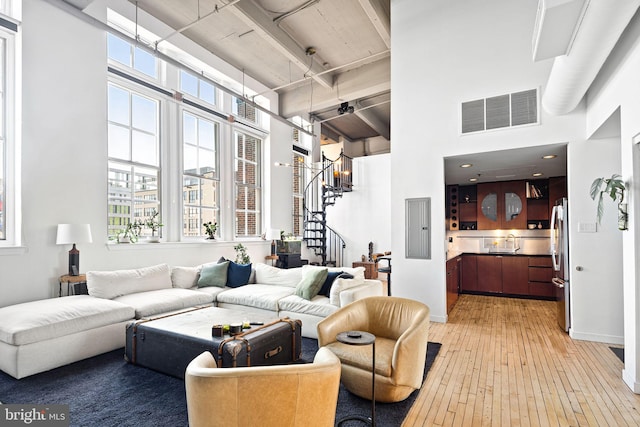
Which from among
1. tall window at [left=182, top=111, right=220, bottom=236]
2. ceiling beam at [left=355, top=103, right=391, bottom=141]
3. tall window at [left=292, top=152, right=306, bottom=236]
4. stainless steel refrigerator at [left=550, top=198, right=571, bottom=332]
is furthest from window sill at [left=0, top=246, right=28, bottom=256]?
ceiling beam at [left=355, top=103, right=391, bottom=141]

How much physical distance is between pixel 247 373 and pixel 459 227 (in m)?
7.16

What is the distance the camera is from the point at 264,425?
1.60 metres

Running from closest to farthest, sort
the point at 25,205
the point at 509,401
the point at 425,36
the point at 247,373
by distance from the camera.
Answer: the point at 247,373 → the point at 509,401 → the point at 25,205 → the point at 425,36

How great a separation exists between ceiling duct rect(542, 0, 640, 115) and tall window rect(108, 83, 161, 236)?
5.96 metres

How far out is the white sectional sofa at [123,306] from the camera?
10.4ft

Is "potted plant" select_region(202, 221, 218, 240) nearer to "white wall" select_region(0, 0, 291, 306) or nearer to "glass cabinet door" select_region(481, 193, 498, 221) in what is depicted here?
"white wall" select_region(0, 0, 291, 306)

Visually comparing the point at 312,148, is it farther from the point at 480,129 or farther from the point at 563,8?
the point at 563,8

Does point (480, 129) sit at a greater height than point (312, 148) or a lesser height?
lesser

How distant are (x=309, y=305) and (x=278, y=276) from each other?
1365 millimetres

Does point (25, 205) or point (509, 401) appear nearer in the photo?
point (509, 401)

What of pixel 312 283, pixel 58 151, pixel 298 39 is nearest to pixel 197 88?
pixel 298 39

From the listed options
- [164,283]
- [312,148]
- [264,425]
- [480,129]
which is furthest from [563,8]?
[312,148]

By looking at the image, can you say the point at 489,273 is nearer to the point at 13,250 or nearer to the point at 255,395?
the point at 255,395

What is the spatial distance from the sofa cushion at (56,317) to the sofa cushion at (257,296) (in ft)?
4.31
